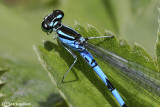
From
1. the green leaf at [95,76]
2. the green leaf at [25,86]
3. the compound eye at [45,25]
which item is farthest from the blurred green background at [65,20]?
the green leaf at [95,76]

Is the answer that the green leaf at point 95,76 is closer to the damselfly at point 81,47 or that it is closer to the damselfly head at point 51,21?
the damselfly at point 81,47

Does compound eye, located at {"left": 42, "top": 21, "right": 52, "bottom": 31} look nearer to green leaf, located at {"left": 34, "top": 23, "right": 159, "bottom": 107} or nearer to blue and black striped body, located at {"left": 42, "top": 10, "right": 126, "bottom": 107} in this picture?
blue and black striped body, located at {"left": 42, "top": 10, "right": 126, "bottom": 107}

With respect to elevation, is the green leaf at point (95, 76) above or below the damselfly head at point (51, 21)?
below

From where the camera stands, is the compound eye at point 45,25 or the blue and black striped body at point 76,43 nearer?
the blue and black striped body at point 76,43

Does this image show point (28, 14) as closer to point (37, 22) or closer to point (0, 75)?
point (37, 22)

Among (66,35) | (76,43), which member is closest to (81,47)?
(76,43)

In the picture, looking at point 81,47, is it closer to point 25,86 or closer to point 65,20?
point 25,86

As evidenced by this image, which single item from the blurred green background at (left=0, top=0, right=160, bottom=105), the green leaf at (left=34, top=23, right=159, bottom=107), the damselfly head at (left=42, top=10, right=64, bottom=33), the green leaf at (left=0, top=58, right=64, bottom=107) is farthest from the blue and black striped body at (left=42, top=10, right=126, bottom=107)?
the blurred green background at (left=0, top=0, right=160, bottom=105)
